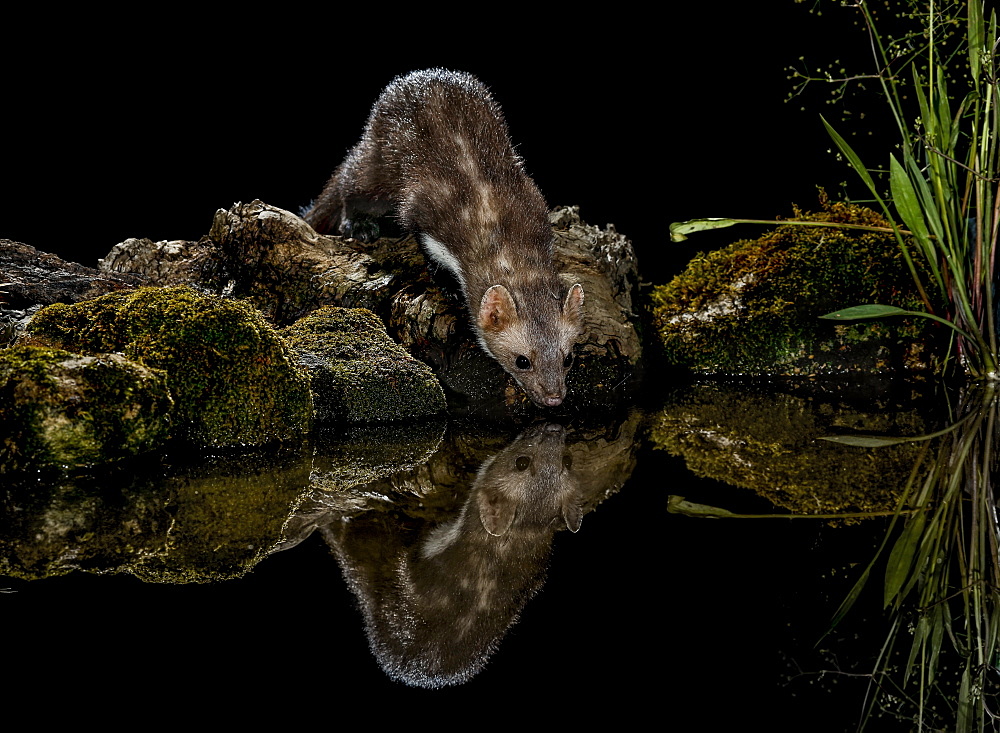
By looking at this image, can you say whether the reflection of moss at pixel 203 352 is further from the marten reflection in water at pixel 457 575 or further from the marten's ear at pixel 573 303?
the marten's ear at pixel 573 303

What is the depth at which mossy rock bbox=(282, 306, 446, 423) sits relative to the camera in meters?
4.73

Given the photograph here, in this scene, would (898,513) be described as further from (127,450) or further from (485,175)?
(485,175)

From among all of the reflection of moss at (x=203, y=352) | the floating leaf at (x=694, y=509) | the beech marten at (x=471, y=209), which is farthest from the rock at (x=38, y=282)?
the floating leaf at (x=694, y=509)

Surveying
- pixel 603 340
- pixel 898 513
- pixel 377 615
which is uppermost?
pixel 377 615

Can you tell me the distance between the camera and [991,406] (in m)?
4.28

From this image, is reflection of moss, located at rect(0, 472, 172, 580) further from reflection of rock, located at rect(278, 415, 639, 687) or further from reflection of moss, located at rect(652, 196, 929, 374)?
reflection of moss, located at rect(652, 196, 929, 374)

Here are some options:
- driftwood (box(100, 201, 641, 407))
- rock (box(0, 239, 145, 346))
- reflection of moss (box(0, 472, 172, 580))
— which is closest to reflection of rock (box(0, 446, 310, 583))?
reflection of moss (box(0, 472, 172, 580))

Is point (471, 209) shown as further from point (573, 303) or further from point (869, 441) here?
point (869, 441)

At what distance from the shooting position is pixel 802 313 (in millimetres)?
6262

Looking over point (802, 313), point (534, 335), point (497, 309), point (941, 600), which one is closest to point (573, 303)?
point (534, 335)

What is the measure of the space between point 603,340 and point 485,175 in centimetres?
137

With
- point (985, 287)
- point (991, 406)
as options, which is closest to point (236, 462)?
point (991, 406)

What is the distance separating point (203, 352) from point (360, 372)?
886 millimetres

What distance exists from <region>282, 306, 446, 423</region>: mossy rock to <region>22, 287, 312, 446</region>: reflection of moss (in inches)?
13.4
